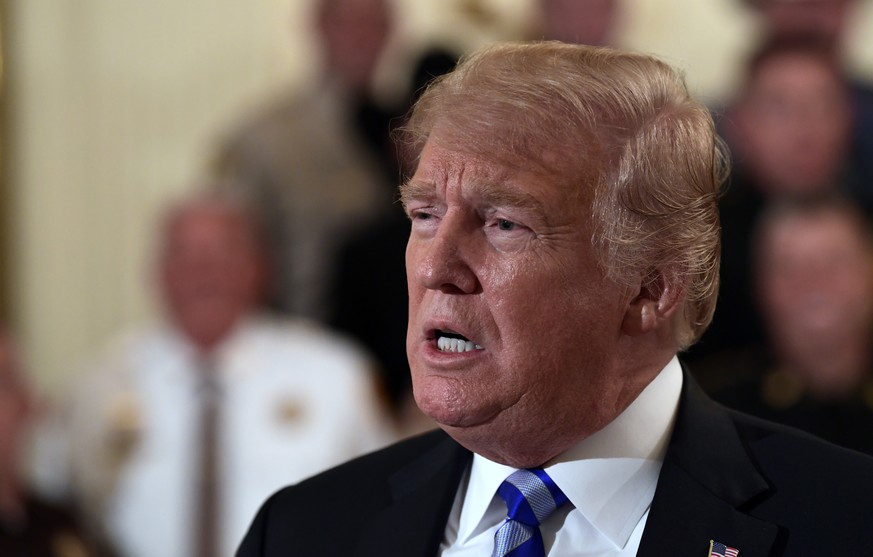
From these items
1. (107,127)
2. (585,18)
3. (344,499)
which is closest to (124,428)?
(107,127)

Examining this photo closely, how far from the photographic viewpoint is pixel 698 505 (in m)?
1.88

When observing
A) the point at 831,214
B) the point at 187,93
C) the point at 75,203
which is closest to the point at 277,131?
the point at 187,93

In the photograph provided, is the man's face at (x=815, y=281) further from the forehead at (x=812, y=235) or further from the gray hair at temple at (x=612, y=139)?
the gray hair at temple at (x=612, y=139)

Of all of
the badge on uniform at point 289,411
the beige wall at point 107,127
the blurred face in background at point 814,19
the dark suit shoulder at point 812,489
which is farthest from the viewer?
the beige wall at point 107,127

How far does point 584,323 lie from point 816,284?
4.03 metres

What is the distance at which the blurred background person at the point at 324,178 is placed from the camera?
6.41 meters

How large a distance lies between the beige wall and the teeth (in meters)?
5.07

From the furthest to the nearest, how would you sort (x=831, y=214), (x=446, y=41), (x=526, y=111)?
1. (x=446, y=41)
2. (x=831, y=214)
3. (x=526, y=111)

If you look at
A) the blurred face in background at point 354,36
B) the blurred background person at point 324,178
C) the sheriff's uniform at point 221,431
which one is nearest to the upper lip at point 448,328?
the sheriff's uniform at point 221,431

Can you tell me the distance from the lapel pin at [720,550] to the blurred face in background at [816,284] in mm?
3943

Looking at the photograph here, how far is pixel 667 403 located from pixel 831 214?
4.01 metres

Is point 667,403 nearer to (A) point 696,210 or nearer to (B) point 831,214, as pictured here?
(A) point 696,210

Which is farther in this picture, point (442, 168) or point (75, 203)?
point (75, 203)

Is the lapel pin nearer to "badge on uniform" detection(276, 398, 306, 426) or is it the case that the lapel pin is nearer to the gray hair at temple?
the gray hair at temple
